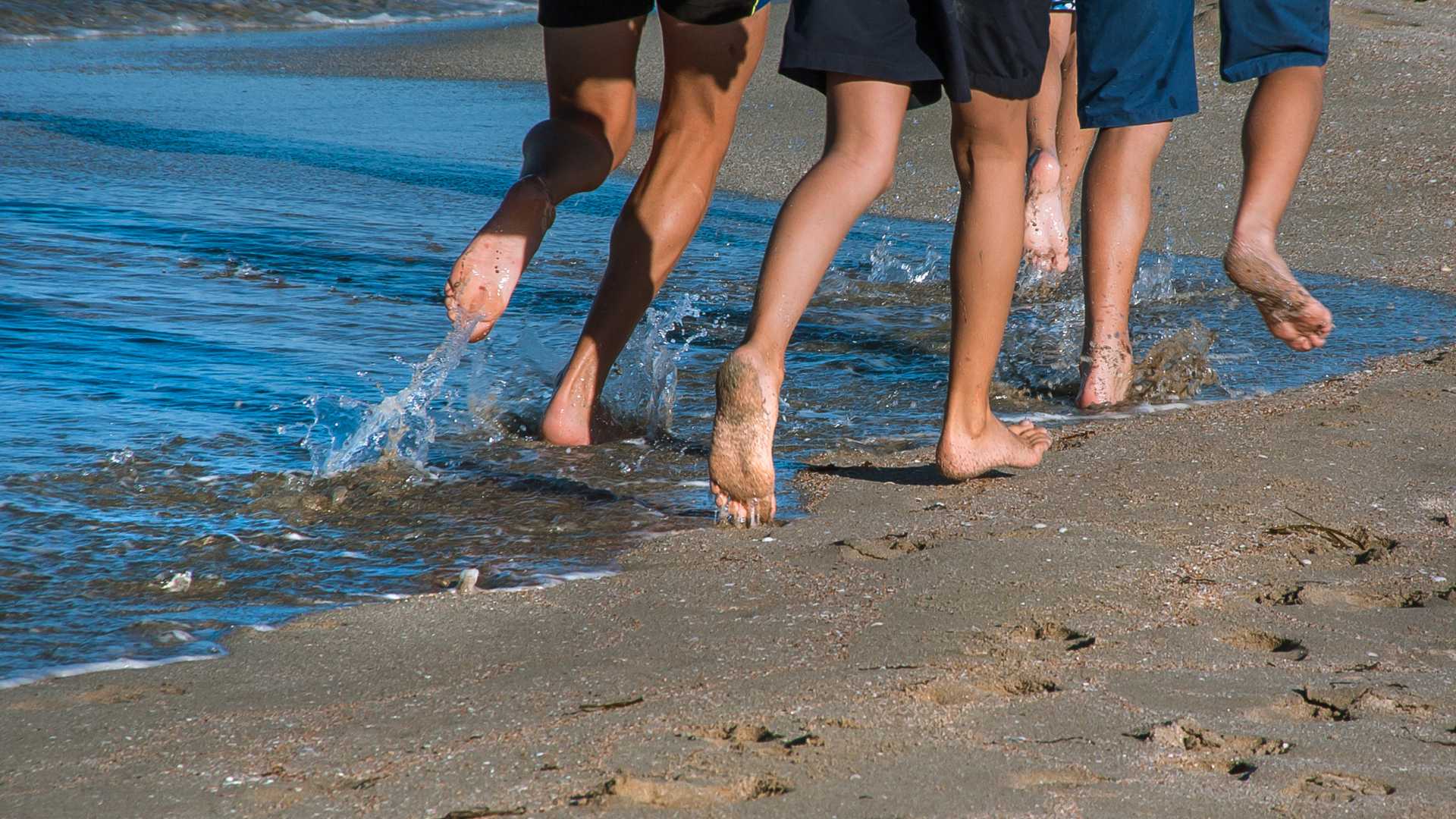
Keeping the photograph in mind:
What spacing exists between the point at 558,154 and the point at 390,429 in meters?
0.64

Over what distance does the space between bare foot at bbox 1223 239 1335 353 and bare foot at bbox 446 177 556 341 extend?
5.00ft

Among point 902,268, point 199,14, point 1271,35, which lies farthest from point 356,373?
point 199,14

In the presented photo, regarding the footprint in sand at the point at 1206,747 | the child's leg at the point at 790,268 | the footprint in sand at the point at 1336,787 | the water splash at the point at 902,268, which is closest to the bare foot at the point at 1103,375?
the child's leg at the point at 790,268

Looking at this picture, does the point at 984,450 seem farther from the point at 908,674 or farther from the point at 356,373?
the point at 356,373

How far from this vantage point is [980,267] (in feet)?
8.66

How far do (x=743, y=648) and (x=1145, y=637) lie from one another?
552 millimetres

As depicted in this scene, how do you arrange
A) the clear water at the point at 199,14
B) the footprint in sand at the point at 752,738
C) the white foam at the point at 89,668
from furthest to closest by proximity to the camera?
the clear water at the point at 199,14
the white foam at the point at 89,668
the footprint in sand at the point at 752,738

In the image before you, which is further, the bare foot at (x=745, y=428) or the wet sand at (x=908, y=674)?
the bare foot at (x=745, y=428)

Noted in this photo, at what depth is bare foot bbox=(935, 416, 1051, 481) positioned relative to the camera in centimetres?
272

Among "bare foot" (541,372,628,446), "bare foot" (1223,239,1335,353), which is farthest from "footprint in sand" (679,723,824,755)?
"bare foot" (1223,239,1335,353)

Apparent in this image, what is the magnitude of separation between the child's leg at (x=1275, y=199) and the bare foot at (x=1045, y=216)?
96 centimetres

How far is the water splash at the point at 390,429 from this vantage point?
2779 mm

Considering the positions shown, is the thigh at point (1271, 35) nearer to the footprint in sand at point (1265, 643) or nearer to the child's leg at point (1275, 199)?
the child's leg at point (1275, 199)

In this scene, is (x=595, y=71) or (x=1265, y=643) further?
(x=595, y=71)
